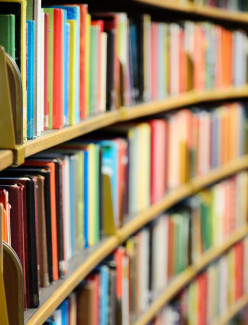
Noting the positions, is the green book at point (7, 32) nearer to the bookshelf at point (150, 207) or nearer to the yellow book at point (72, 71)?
the bookshelf at point (150, 207)

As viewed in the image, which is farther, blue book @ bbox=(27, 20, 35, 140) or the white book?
the white book

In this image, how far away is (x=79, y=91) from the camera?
178cm

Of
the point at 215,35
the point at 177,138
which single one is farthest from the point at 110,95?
the point at 215,35

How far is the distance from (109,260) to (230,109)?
1.44 m

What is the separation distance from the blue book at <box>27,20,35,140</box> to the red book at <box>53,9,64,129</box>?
182mm

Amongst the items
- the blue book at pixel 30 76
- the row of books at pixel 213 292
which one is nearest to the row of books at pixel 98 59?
the blue book at pixel 30 76

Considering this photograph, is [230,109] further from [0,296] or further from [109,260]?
[0,296]

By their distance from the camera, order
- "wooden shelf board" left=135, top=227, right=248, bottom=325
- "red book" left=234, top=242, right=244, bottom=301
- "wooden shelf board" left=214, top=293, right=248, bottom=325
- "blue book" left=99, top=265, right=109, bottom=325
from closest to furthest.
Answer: "blue book" left=99, top=265, right=109, bottom=325 → "wooden shelf board" left=135, top=227, right=248, bottom=325 → "wooden shelf board" left=214, top=293, right=248, bottom=325 → "red book" left=234, top=242, right=244, bottom=301

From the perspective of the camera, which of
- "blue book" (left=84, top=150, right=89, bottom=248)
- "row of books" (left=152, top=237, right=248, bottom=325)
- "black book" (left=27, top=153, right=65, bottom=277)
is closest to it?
"black book" (left=27, top=153, right=65, bottom=277)

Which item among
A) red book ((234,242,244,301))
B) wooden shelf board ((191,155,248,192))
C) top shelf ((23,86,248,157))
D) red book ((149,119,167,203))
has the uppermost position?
top shelf ((23,86,248,157))

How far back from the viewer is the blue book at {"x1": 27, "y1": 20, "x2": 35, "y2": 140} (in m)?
1.39

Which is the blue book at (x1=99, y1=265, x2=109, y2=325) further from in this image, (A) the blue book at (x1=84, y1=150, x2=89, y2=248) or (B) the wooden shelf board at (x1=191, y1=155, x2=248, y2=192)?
(B) the wooden shelf board at (x1=191, y1=155, x2=248, y2=192)

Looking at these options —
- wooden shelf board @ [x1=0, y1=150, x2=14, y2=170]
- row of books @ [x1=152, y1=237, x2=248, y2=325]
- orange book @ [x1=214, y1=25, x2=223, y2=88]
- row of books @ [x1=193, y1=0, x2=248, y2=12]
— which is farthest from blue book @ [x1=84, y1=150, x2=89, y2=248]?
orange book @ [x1=214, y1=25, x2=223, y2=88]

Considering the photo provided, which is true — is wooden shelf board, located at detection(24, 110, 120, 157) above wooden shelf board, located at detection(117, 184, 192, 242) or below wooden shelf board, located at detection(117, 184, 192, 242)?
above
